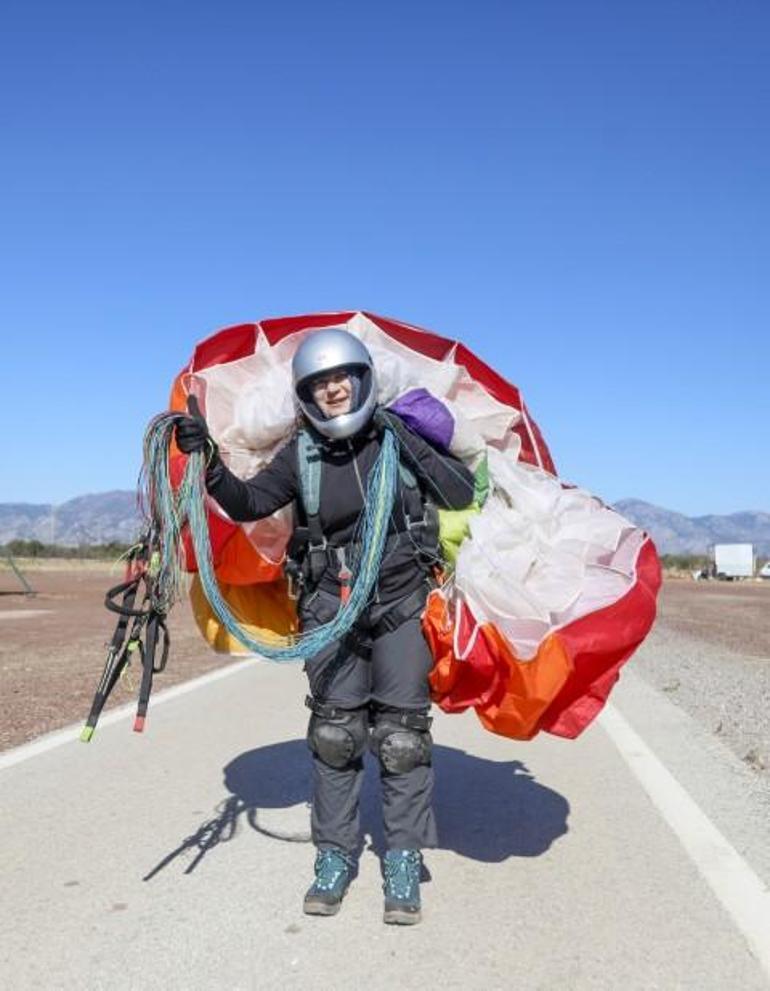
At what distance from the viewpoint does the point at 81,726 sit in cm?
778

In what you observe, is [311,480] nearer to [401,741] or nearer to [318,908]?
[401,741]

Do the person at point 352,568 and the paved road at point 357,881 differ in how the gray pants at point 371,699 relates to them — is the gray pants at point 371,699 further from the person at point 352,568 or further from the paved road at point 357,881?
the paved road at point 357,881

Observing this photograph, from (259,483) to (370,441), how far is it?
49 cm

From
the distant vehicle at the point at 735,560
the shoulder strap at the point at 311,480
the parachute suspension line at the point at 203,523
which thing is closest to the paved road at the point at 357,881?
the parachute suspension line at the point at 203,523

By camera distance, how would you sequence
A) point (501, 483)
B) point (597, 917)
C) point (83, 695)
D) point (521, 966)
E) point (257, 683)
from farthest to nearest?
point (257, 683)
point (83, 695)
point (501, 483)
point (597, 917)
point (521, 966)

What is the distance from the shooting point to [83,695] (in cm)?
959

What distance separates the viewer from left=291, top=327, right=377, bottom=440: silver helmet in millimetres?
4344

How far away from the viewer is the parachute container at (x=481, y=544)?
13.7ft

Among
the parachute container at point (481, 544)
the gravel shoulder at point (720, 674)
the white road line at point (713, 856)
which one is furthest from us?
the gravel shoulder at point (720, 674)

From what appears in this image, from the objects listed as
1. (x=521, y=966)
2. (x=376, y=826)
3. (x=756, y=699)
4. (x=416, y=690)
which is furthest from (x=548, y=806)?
(x=756, y=699)

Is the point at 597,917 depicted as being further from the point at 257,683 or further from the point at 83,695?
the point at 257,683

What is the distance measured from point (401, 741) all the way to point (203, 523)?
1195 mm

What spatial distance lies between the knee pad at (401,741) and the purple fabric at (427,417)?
3.76 ft

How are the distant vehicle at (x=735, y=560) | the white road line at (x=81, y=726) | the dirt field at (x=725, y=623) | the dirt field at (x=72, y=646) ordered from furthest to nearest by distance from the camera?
the distant vehicle at (x=735, y=560) < the dirt field at (x=725, y=623) < the dirt field at (x=72, y=646) < the white road line at (x=81, y=726)
